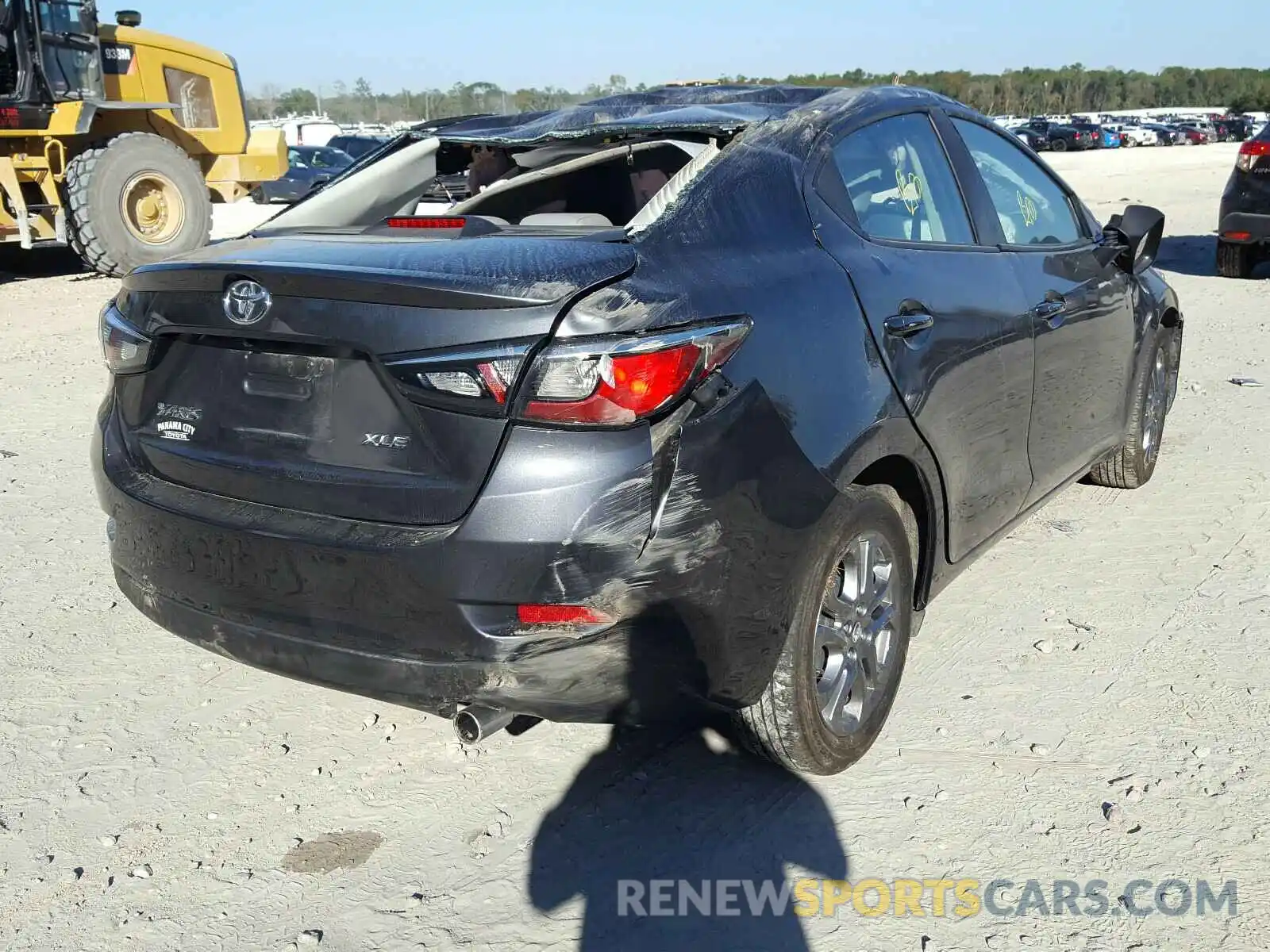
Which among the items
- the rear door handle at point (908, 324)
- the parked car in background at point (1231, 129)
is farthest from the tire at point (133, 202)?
the parked car in background at point (1231, 129)

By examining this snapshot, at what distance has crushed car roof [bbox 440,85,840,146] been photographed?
3.15 metres

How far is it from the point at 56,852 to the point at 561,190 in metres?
2.37

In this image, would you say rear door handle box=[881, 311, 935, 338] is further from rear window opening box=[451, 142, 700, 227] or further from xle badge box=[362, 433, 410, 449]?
xle badge box=[362, 433, 410, 449]

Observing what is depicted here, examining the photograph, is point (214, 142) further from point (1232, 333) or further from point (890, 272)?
point (890, 272)

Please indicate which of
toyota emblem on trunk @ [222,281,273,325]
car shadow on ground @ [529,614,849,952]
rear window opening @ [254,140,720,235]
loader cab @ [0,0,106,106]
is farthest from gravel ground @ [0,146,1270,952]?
loader cab @ [0,0,106,106]

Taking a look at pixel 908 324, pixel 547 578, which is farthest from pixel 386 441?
pixel 908 324

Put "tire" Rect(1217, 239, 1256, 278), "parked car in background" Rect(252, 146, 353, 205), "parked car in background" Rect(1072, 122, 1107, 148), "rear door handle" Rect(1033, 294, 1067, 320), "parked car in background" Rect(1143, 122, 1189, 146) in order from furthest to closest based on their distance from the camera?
"parked car in background" Rect(1143, 122, 1189, 146), "parked car in background" Rect(1072, 122, 1107, 148), "parked car in background" Rect(252, 146, 353, 205), "tire" Rect(1217, 239, 1256, 278), "rear door handle" Rect(1033, 294, 1067, 320)

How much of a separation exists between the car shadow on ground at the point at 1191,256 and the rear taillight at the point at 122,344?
10727 millimetres

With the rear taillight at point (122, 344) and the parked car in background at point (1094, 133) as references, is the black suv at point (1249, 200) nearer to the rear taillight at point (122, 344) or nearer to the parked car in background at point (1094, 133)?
the rear taillight at point (122, 344)

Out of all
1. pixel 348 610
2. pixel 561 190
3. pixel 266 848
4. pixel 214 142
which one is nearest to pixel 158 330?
pixel 348 610

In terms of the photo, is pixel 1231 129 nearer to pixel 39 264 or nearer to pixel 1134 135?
pixel 1134 135

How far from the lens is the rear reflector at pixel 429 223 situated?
2949 millimetres

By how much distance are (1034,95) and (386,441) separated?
123414mm

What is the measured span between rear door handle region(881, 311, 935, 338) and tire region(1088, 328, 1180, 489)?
2.12m
